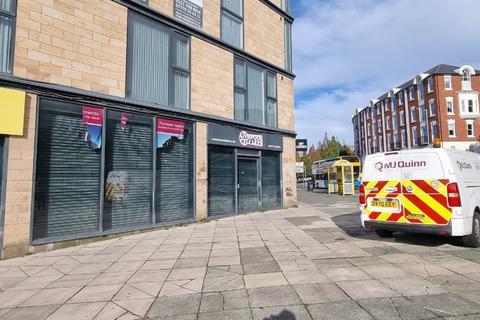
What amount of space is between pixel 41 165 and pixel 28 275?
2.87 m

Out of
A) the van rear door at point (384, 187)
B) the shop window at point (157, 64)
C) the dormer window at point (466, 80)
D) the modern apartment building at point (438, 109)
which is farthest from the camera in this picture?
the dormer window at point (466, 80)

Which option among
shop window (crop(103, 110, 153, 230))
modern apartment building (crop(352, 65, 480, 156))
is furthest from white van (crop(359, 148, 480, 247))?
modern apartment building (crop(352, 65, 480, 156))

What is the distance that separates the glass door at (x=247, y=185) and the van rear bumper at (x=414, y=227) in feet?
21.2

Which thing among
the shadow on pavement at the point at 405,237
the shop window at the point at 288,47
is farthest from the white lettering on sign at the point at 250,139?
the shadow on pavement at the point at 405,237

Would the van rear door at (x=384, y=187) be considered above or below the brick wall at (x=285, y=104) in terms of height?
below

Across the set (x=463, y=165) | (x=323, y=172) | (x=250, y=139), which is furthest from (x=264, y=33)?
(x=323, y=172)

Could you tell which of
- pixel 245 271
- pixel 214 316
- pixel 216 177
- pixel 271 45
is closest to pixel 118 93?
pixel 216 177

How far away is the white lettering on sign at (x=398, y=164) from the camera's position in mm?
6848

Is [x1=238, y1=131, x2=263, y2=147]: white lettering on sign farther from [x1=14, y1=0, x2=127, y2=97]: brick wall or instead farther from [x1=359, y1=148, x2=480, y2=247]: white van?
[x1=359, y1=148, x2=480, y2=247]: white van

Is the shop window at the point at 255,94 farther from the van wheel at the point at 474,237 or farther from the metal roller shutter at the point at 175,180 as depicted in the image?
the van wheel at the point at 474,237

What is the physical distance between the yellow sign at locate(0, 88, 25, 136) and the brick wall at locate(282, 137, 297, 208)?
35.9 feet

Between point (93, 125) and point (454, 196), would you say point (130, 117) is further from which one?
point (454, 196)

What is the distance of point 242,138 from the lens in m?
13.3

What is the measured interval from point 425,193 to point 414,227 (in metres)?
0.77
